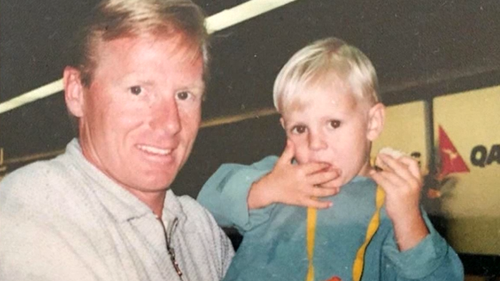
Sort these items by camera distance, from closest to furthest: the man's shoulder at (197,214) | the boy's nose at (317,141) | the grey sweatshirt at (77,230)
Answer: the grey sweatshirt at (77,230), the boy's nose at (317,141), the man's shoulder at (197,214)

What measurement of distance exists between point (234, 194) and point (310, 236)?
161mm

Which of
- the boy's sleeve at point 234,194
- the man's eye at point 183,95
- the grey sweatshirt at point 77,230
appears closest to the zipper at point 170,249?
the grey sweatshirt at point 77,230

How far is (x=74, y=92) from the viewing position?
1019mm

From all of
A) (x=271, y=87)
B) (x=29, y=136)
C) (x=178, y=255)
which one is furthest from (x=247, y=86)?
(x=29, y=136)

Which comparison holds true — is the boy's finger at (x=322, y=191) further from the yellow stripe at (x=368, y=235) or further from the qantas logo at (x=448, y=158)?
the qantas logo at (x=448, y=158)

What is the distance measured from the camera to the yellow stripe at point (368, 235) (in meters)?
0.90

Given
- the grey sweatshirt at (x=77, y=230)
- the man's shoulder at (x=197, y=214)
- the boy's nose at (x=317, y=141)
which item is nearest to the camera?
the grey sweatshirt at (x=77, y=230)

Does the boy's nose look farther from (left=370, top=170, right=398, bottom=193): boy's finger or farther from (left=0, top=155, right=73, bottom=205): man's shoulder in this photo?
(left=0, top=155, right=73, bottom=205): man's shoulder

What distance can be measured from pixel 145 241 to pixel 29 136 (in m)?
0.42

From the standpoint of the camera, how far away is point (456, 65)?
37.5 inches

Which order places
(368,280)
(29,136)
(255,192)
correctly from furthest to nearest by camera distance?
1. (29,136)
2. (255,192)
3. (368,280)

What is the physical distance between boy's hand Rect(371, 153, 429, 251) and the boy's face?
1.5 inches

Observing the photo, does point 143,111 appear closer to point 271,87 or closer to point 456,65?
point 271,87

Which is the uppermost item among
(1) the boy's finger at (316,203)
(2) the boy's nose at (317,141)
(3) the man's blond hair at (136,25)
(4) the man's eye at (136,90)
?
(3) the man's blond hair at (136,25)
